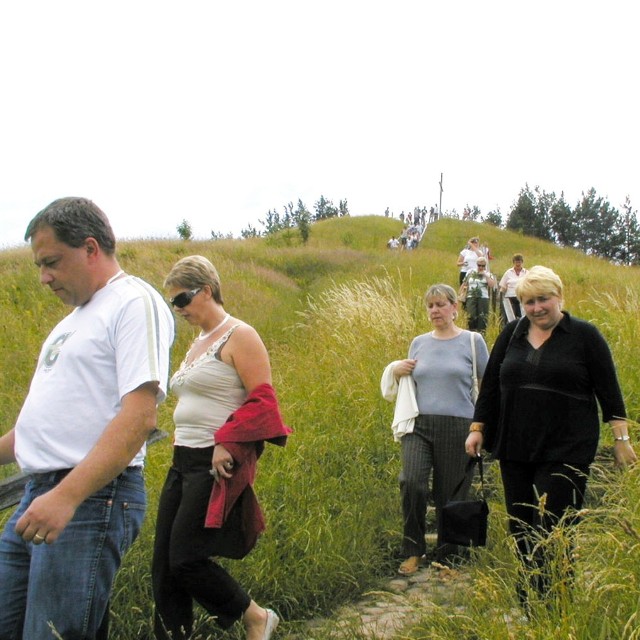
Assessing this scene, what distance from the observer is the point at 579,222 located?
67.6 meters

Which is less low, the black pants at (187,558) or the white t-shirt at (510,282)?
the black pants at (187,558)

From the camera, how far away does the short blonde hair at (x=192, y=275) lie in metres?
3.57

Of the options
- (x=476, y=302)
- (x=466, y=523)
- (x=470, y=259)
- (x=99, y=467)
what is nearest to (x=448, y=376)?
(x=466, y=523)

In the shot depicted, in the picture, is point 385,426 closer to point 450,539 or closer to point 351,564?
point 351,564

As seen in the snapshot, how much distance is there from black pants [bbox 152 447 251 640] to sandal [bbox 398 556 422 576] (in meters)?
1.62

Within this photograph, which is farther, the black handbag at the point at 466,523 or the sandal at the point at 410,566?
the sandal at the point at 410,566

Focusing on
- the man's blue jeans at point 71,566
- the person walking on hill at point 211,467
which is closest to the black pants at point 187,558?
the person walking on hill at point 211,467

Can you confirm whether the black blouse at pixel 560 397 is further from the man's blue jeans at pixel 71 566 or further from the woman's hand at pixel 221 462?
the man's blue jeans at pixel 71 566

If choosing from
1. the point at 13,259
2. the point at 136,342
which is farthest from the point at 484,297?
the point at 13,259

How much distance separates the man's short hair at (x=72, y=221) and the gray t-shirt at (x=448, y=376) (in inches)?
118

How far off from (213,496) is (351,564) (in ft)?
5.56

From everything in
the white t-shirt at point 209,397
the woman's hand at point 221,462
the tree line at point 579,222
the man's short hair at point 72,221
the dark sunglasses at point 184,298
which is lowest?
the tree line at point 579,222

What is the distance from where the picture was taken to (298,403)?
24.5ft

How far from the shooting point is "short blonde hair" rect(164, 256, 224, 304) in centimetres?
357
